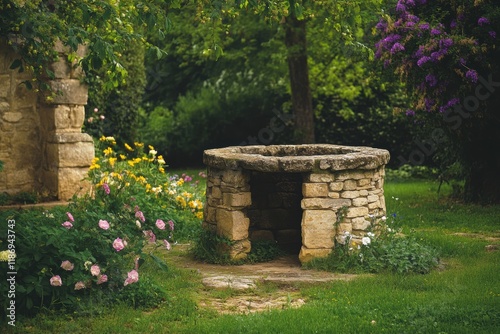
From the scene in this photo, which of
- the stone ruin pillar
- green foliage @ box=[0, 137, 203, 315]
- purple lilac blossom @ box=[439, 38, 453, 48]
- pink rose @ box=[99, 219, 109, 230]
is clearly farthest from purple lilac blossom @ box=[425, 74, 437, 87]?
pink rose @ box=[99, 219, 109, 230]

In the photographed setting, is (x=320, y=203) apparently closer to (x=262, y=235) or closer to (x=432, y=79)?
(x=262, y=235)

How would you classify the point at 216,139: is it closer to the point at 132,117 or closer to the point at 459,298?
the point at 132,117

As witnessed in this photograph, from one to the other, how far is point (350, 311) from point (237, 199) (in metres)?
2.36

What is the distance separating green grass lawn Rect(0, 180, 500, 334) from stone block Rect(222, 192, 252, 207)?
906 millimetres

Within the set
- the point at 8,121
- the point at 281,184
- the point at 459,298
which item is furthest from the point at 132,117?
the point at 459,298

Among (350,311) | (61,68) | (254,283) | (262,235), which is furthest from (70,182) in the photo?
(350,311)

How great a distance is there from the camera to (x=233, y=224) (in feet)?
27.6

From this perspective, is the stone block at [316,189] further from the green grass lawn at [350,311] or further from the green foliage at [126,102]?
the green foliage at [126,102]

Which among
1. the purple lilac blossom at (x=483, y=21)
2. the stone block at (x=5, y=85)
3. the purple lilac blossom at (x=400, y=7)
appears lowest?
the stone block at (x=5, y=85)

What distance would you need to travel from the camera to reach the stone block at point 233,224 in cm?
842

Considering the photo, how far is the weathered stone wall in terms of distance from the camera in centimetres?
1022

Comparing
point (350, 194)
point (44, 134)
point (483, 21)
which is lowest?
point (350, 194)

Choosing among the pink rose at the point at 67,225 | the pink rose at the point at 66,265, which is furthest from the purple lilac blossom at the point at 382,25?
the pink rose at the point at 66,265

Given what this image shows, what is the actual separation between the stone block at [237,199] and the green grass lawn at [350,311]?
91cm
